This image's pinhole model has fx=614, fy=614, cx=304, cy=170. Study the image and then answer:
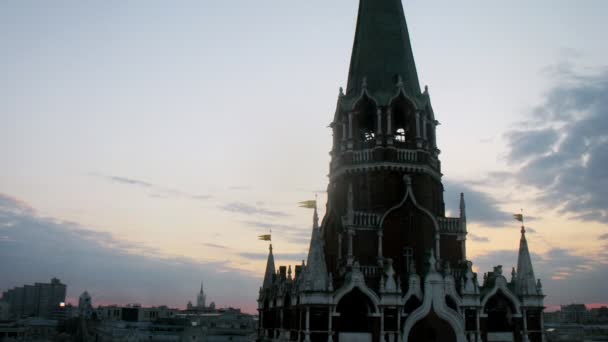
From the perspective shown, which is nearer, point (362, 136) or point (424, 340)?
point (424, 340)

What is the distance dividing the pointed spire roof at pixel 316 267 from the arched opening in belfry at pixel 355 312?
73.8 inches

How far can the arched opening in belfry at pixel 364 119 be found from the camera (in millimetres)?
47375

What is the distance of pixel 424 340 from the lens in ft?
134

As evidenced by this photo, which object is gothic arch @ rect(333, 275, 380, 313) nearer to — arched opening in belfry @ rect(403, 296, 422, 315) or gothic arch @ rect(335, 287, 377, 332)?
gothic arch @ rect(335, 287, 377, 332)

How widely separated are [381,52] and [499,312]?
22.0 metres

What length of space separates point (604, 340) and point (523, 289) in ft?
246

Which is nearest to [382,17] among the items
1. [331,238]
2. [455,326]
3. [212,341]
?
[331,238]

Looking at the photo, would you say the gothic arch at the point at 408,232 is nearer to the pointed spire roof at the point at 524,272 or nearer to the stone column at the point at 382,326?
the stone column at the point at 382,326

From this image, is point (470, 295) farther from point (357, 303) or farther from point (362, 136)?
point (362, 136)

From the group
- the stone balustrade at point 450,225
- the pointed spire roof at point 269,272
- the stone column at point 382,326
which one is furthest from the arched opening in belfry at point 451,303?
the pointed spire roof at point 269,272

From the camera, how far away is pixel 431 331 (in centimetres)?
4100

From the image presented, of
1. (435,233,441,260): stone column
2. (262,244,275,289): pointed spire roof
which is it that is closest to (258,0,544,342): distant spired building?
(435,233,441,260): stone column

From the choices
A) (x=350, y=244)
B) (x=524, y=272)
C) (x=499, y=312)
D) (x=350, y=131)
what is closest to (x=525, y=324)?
(x=499, y=312)

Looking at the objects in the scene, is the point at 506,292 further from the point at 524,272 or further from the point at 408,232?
the point at 408,232
